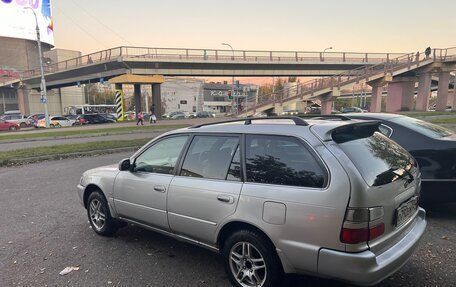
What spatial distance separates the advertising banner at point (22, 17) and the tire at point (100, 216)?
68350mm

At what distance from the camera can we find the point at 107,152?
43.0 feet

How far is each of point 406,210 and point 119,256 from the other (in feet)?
10.6

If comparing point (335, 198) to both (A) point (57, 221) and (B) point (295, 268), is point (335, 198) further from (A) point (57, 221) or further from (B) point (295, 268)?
(A) point (57, 221)

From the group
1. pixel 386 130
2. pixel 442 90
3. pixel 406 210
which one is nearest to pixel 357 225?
pixel 406 210

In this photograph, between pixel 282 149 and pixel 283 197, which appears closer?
pixel 283 197

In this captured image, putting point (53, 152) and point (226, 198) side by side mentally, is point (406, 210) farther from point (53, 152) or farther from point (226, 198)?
point (53, 152)

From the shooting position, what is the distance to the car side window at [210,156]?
327 cm

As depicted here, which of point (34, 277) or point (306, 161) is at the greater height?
point (306, 161)

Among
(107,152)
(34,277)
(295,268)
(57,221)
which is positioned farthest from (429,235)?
(107,152)

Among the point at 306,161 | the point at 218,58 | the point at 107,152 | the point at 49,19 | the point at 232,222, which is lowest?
the point at 107,152

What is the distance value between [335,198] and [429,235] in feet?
8.79

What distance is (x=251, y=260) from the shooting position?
293 centimetres

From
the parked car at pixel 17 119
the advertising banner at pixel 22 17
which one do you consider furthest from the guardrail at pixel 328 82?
the advertising banner at pixel 22 17

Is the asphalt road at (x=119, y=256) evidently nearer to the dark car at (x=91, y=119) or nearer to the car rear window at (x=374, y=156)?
the car rear window at (x=374, y=156)
